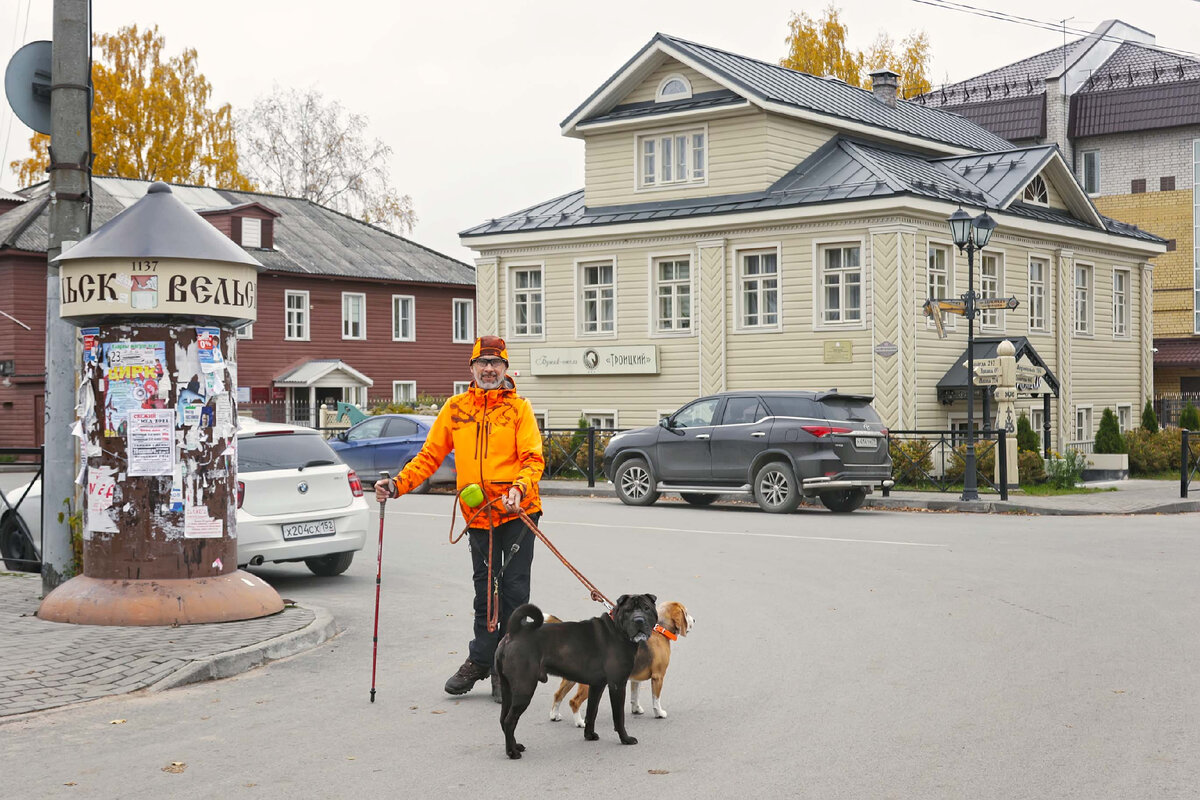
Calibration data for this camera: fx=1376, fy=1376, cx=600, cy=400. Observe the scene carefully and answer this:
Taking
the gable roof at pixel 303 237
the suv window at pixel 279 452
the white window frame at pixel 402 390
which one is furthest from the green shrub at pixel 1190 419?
the gable roof at pixel 303 237

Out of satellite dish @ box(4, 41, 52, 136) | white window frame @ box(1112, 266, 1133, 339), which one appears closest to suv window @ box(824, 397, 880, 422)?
satellite dish @ box(4, 41, 52, 136)

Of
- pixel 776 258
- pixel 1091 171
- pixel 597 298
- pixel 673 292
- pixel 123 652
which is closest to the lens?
pixel 123 652

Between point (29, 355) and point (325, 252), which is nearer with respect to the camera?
point (29, 355)

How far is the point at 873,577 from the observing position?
12891 millimetres

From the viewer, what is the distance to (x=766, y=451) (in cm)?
2034

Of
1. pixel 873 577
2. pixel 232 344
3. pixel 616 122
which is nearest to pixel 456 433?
pixel 232 344

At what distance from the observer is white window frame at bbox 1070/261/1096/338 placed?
33.5 metres

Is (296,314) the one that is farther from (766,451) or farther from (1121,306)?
(766,451)

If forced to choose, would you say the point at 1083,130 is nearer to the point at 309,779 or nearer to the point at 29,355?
the point at 29,355

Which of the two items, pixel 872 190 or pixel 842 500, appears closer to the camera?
pixel 842 500

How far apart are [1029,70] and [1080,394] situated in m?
31.3

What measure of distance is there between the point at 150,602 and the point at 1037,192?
27.5m

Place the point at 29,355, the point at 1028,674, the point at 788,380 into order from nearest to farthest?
the point at 1028,674
the point at 788,380
the point at 29,355

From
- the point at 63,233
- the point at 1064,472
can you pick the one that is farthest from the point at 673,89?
the point at 63,233
